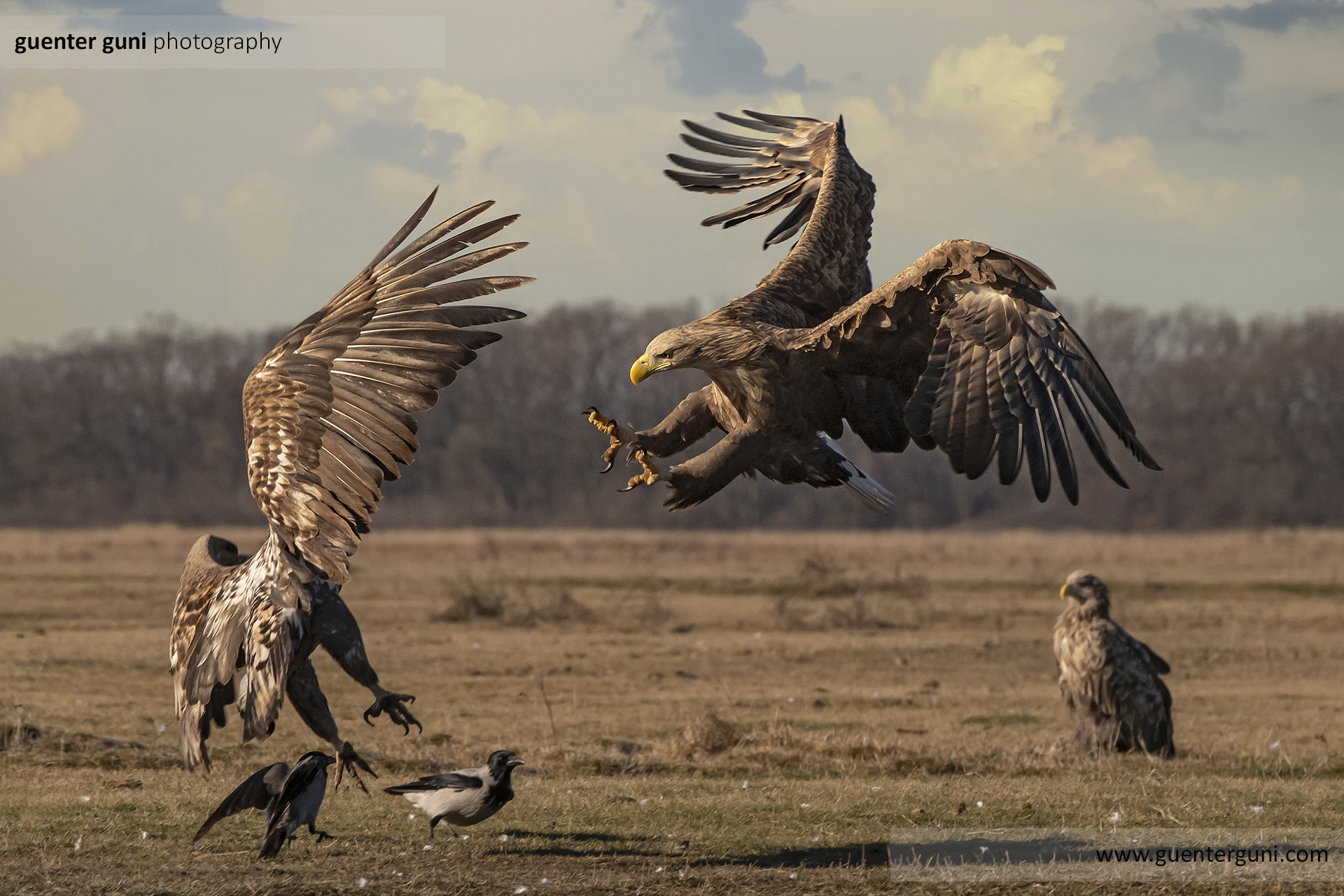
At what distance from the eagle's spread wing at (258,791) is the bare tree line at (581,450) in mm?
43548

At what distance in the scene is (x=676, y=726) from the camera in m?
13.4

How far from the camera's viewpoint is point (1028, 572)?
3131 centimetres

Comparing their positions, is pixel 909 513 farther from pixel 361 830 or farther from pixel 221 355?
pixel 361 830

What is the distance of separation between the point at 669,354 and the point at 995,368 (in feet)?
5.38

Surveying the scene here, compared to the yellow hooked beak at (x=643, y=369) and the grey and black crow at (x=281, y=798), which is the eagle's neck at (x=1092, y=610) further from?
the grey and black crow at (x=281, y=798)

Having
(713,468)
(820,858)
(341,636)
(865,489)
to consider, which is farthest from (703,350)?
(820,858)

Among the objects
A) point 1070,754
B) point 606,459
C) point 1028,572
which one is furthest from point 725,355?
point 1028,572

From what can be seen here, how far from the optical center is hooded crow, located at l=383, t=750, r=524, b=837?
7.69m

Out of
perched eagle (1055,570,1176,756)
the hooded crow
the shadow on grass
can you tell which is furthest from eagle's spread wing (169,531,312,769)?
perched eagle (1055,570,1176,756)

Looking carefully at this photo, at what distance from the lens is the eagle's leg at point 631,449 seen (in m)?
6.98

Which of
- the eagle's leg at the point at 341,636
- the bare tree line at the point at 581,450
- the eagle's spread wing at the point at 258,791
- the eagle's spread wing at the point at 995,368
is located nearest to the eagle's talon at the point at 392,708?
the eagle's leg at the point at 341,636

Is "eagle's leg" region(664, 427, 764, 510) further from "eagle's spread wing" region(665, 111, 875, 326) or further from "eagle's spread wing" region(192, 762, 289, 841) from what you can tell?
"eagle's spread wing" region(192, 762, 289, 841)

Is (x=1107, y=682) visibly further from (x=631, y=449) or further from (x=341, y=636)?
(x=341, y=636)

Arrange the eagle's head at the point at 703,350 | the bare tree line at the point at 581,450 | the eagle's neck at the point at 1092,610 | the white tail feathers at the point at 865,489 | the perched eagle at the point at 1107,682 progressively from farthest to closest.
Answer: the bare tree line at the point at 581,450
the eagle's neck at the point at 1092,610
the perched eagle at the point at 1107,682
the white tail feathers at the point at 865,489
the eagle's head at the point at 703,350
